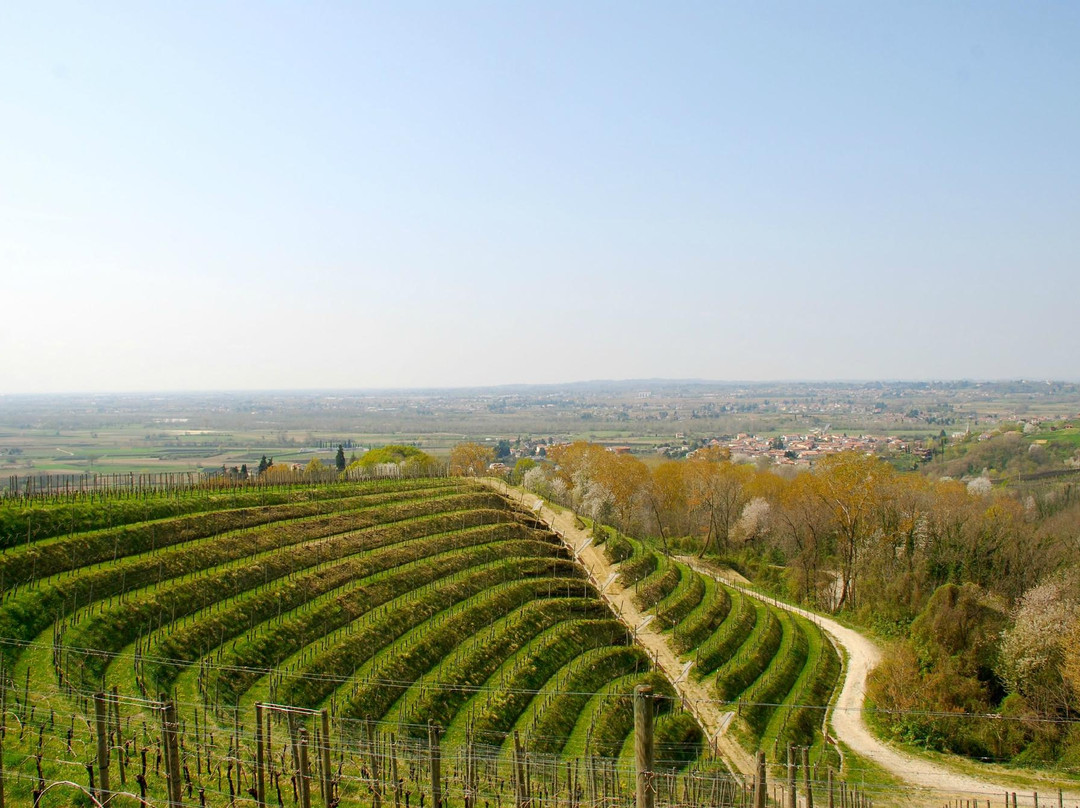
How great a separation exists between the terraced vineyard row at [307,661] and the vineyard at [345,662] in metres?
0.10

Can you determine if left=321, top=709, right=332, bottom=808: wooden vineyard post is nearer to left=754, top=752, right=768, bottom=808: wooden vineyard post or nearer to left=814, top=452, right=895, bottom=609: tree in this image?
left=754, top=752, right=768, bottom=808: wooden vineyard post

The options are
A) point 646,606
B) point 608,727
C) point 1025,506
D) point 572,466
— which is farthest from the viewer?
point 572,466

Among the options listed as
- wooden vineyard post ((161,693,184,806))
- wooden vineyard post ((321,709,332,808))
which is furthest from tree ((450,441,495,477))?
wooden vineyard post ((161,693,184,806))

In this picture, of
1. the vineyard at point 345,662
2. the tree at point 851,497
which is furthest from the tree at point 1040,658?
the tree at point 851,497

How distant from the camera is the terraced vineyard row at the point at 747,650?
29750 mm

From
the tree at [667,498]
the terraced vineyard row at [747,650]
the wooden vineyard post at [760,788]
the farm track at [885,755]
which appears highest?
the wooden vineyard post at [760,788]

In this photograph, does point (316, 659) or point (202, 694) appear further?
point (316, 659)

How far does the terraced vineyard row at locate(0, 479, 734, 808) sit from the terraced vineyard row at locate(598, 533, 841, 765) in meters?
0.68

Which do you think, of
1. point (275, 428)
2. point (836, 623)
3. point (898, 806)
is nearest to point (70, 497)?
point (898, 806)

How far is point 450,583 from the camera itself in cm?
3419

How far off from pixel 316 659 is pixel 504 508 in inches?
952

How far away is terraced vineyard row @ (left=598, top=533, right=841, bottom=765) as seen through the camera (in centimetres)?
2975

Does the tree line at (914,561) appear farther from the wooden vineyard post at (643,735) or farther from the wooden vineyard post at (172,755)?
the wooden vineyard post at (172,755)

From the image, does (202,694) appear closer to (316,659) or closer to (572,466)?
(316,659)
